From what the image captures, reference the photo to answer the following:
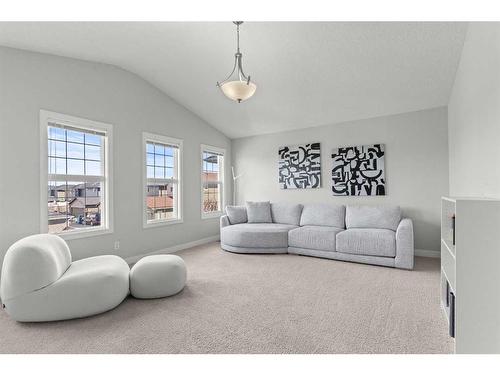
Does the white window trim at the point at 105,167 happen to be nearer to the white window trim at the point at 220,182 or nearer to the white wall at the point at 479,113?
the white window trim at the point at 220,182

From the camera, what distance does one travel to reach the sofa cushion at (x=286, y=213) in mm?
4957

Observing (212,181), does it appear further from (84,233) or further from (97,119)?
(84,233)

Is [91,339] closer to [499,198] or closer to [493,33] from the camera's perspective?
[499,198]

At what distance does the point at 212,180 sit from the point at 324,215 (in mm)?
2428

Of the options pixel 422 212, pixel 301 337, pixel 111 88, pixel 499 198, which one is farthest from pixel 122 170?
pixel 422 212

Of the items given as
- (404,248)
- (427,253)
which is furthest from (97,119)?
(427,253)

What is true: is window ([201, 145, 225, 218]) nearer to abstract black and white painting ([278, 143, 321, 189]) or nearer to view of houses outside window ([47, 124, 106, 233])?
abstract black and white painting ([278, 143, 321, 189])

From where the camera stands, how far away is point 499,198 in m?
1.57

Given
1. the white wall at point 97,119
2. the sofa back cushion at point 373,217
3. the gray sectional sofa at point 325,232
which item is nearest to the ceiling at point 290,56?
the white wall at point 97,119

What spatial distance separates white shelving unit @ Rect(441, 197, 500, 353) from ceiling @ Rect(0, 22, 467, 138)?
1921mm

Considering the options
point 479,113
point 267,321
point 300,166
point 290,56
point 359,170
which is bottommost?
point 267,321

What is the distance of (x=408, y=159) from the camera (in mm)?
4188

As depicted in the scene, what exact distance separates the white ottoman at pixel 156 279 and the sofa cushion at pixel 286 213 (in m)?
2.74

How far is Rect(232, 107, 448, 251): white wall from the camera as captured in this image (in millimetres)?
3979
